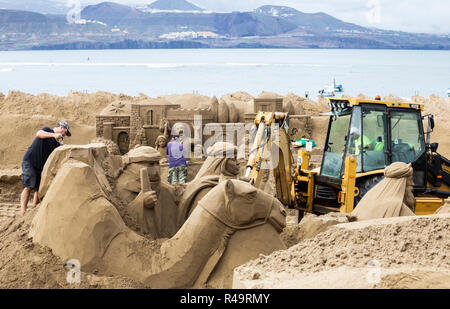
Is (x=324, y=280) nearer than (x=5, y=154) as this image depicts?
Yes

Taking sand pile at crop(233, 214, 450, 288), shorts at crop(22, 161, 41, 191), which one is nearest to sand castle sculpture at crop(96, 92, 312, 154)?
shorts at crop(22, 161, 41, 191)

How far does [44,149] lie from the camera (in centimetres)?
737

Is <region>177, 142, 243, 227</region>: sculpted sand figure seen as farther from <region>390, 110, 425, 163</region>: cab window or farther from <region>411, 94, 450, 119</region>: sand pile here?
<region>411, 94, 450, 119</region>: sand pile

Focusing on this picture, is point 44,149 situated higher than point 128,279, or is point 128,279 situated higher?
point 44,149

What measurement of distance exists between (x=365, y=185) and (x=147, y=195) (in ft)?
11.0

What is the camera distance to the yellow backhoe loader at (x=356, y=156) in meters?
7.95

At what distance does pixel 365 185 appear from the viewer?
26.2 feet

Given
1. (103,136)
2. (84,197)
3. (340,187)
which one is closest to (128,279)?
(84,197)

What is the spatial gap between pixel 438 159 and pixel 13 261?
6.08m

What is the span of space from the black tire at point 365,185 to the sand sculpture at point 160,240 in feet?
9.39

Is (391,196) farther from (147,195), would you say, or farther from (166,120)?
(166,120)

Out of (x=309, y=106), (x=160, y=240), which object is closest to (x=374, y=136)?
(x=160, y=240)

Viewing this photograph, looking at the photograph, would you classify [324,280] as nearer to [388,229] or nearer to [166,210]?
[388,229]

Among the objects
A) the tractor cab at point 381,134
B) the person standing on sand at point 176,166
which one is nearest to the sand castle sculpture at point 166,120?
the person standing on sand at point 176,166
